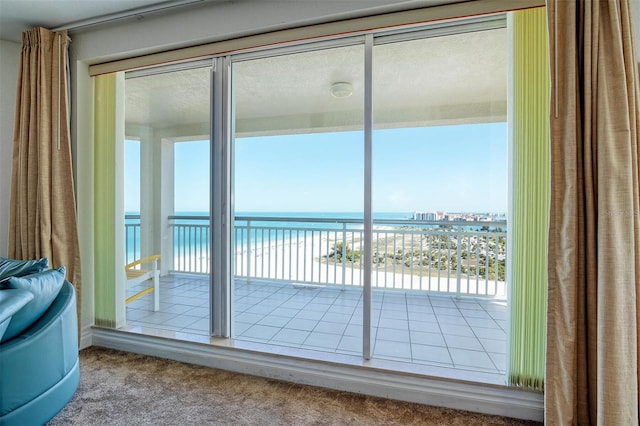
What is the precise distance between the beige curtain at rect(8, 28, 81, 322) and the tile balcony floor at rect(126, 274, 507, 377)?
0.98m

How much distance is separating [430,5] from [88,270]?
3129 millimetres

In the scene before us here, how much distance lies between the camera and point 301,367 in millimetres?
1776

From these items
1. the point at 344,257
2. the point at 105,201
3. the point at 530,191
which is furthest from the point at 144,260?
the point at 530,191

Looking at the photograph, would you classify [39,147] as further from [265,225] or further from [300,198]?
[300,198]

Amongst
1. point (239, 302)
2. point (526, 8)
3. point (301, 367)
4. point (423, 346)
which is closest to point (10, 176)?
point (239, 302)

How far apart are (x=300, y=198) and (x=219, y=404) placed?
8.18 ft

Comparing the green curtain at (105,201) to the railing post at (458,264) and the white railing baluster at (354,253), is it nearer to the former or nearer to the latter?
the white railing baluster at (354,253)

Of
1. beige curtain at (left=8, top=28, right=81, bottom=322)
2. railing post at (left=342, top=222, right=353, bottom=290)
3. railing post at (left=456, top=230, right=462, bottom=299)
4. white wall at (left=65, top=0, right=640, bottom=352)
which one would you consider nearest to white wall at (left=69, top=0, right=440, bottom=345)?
white wall at (left=65, top=0, right=640, bottom=352)

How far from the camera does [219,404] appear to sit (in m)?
1.54

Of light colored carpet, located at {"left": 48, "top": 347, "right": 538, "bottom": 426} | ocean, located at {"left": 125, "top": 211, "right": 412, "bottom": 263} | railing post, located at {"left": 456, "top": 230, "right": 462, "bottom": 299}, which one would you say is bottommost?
light colored carpet, located at {"left": 48, "top": 347, "right": 538, "bottom": 426}

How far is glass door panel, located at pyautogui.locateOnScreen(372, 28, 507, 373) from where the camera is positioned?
2.16 meters

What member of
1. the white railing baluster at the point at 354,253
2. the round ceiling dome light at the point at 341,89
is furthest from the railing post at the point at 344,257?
the round ceiling dome light at the point at 341,89

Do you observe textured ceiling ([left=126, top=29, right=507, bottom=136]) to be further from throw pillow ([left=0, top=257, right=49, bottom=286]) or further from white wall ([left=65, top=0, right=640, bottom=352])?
throw pillow ([left=0, top=257, right=49, bottom=286])

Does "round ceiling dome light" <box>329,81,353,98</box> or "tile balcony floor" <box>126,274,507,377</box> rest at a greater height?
"round ceiling dome light" <box>329,81,353,98</box>
